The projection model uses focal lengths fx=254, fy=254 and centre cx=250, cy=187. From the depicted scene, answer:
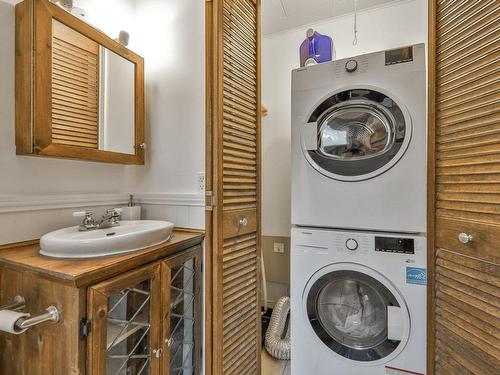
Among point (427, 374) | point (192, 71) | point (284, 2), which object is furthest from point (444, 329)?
point (284, 2)

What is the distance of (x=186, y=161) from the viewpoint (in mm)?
1465

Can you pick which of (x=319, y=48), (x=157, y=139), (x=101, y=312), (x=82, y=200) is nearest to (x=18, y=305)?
(x=101, y=312)

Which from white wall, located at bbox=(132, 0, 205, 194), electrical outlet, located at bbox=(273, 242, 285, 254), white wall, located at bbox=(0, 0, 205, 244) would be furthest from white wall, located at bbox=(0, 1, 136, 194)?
electrical outlet, located at bbox=(273, 242, 285, 254)

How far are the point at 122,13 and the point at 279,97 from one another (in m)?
1.35

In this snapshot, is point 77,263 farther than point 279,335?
No

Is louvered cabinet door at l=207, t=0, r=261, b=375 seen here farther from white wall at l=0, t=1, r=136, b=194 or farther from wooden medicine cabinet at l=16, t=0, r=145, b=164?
white wall at l=0, t=1, r=136, b=194

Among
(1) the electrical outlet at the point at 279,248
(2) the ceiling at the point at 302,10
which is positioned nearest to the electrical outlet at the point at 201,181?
(1) the electrical outlet at the point at 279,248

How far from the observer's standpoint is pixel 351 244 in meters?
→ 1.33

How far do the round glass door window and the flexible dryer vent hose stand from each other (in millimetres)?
1207

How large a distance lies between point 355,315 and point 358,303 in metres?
0.07

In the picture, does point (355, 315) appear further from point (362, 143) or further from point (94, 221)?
point (94, 221)

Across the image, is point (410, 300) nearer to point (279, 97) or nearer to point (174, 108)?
point (174, 108)

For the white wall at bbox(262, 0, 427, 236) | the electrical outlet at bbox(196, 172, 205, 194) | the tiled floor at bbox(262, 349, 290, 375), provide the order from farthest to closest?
1. the white wall at bbox(262, 0, 427, 236)
2. the tiled floor at bbox(262, 349, 290, 375)
3. the electrical outlet at bbox(196, 172, 205, 194)

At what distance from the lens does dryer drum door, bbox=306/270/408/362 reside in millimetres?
1248
